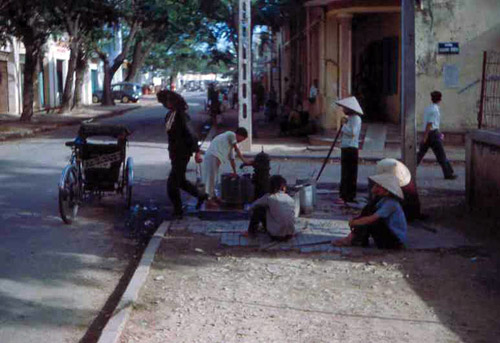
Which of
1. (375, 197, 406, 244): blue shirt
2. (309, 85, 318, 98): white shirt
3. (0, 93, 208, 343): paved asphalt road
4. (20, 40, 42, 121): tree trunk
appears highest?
(20, 40, 42, 121): tree trunk

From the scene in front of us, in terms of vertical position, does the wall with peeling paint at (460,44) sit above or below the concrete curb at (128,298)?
above

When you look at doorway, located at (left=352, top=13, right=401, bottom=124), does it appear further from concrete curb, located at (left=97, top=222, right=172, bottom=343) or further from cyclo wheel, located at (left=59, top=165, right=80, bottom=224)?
concrete curb, located at (left=97, top=222, right=172, bottom=343)

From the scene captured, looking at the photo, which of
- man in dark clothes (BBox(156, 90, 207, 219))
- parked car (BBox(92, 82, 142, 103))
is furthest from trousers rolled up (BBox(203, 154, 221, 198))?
parked car (BBox(92, 82, 142, 103))

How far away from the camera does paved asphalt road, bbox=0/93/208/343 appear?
6.05 m

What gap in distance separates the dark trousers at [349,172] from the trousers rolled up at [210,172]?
6.06 ft

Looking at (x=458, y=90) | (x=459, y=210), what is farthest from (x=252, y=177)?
(x=458, y=90)

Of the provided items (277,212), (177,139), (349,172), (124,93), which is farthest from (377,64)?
(124,93)

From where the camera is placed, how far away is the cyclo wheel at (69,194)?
9414mm

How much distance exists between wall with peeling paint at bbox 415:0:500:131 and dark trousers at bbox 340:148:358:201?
896 centimetres

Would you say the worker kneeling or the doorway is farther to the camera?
the doorway

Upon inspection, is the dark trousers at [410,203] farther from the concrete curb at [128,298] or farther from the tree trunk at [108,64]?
the tree trunk at [108,64]

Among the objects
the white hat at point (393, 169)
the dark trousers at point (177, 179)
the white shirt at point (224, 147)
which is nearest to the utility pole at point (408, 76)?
the white hat at point (393, 169)

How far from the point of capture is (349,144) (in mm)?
10844

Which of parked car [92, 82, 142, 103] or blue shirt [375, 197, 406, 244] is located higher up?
parked car [92, 82, 142, 103]
